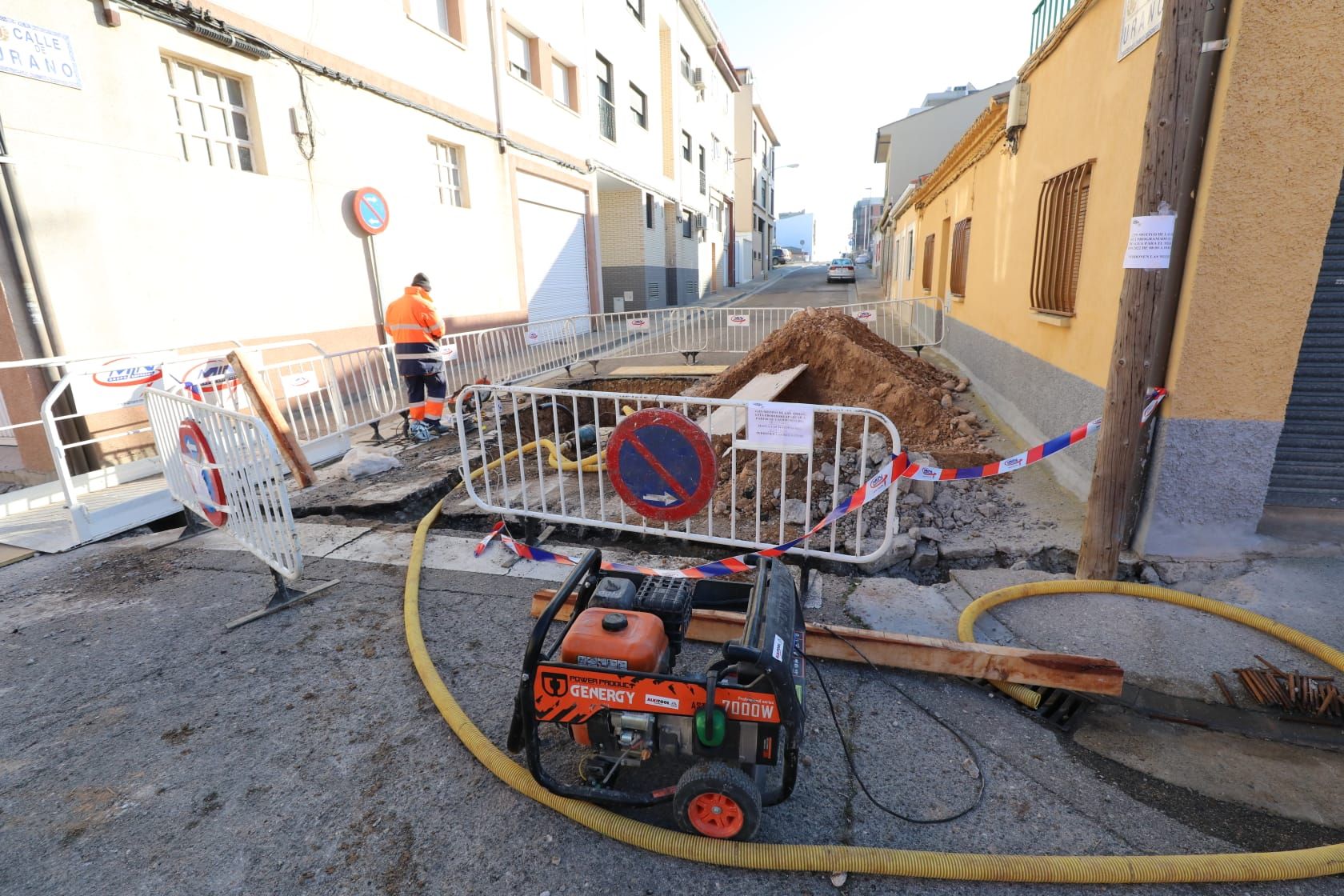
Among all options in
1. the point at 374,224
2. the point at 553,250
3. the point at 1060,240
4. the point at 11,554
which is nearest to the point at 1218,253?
the point at 1060,240

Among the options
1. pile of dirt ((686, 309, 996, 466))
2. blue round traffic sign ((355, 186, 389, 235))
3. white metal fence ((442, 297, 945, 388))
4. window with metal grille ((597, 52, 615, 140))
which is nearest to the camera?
pile of dirt ((686, 309, 996, 466))

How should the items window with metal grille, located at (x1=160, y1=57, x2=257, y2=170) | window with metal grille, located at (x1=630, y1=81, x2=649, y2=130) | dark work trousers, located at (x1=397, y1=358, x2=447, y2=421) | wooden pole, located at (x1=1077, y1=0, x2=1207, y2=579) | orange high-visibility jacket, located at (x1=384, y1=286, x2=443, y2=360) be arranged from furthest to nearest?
window with metal grille, located at (x1=630, y1=81, x2=649, y2=130), dark work trousers, located at (x1=397, y1=358, x2=447, y2=421), orange high-visibility jacket, located at (x1=384, y1=286, x2=443, y2=360), window with metal grille, located at (x1=160, y1=57, x2=257, y2=170), wooden pole, located at (x1=1077, y1=0, x2=1207, y2=579)

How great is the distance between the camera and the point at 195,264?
7207 mm

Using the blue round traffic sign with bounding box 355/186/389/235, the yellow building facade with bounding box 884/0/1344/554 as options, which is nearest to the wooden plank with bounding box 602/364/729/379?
the blue round traffic sign with bounding box 355/186/389/235

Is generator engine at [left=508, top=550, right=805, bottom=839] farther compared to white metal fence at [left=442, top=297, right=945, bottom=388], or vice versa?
white metal fence at [left=442, top=297, right=945, bottom=388]

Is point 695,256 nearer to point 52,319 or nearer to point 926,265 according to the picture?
point 926,265

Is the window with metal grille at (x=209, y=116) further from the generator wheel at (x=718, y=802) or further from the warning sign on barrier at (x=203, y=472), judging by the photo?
the generator wheel at (x=718, y=802)

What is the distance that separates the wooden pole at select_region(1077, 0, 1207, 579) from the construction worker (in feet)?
22.2

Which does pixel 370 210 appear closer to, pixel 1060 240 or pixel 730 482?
pixel 730 482

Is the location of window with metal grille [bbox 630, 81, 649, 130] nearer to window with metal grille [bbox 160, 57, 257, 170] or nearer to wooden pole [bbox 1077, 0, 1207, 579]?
window with metal grille [bbox 160, 57, 257, 170]

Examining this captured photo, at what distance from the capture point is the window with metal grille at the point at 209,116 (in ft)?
23.4

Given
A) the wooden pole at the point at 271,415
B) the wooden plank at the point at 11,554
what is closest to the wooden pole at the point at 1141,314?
the wooden pole at the point at 271,415

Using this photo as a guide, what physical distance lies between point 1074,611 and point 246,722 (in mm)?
4238

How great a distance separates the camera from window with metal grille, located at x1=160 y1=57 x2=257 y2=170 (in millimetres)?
Answer: 7129
